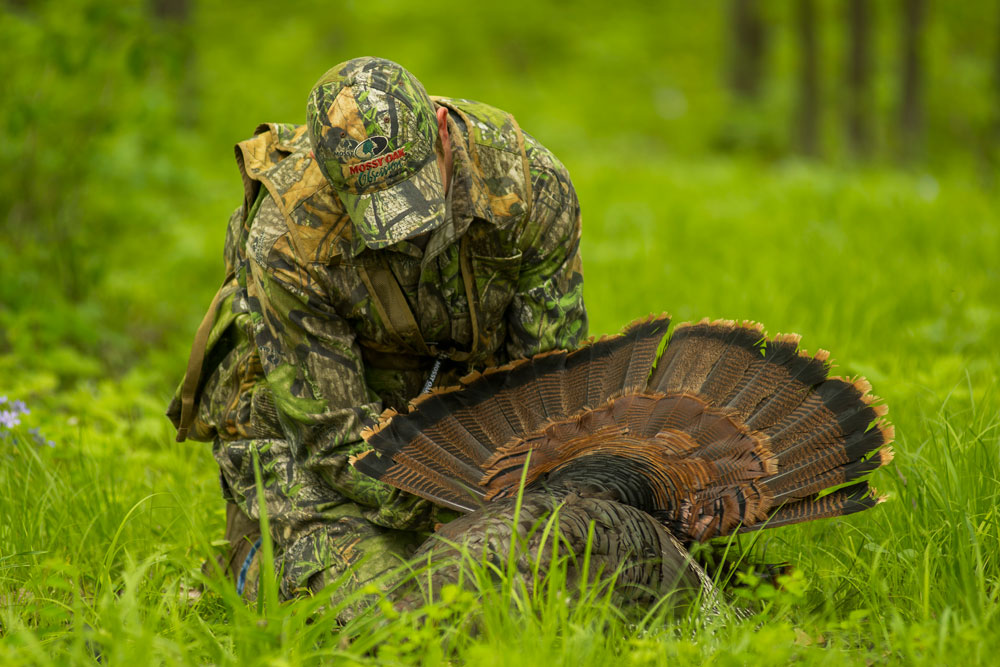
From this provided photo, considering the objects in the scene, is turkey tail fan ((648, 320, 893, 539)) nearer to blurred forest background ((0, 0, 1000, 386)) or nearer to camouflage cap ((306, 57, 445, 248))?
camouflage cap ((306, 57, 445, 248))

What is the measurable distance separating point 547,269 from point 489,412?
55cm

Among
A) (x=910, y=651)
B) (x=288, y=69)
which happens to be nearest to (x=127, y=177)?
(x=910, y=651)

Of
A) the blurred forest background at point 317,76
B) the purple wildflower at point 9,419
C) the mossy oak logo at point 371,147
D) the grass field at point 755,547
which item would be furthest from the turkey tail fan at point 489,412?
the blurred forest background at point 317,76

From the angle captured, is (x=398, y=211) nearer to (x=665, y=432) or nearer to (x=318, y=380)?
(x=318, y=380)

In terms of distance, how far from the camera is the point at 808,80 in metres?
14.2

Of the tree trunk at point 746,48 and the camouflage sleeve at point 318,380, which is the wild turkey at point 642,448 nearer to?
the camouflage sleeve at point 318,380

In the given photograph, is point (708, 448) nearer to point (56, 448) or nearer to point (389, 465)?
point (389, 465)

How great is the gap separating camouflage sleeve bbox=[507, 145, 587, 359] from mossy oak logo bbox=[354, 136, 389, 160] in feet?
2.20

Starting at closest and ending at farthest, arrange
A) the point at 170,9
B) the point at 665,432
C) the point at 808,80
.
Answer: the point at 665,432
the point at 170,9
the point at 808,80

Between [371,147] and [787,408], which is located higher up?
[371,147]

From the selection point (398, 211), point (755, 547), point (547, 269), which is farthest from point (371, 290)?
point (755, 547)

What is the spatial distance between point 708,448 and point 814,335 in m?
2.17

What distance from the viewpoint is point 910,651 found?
81.5 inches

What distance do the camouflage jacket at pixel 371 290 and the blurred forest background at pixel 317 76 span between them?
2.00m
